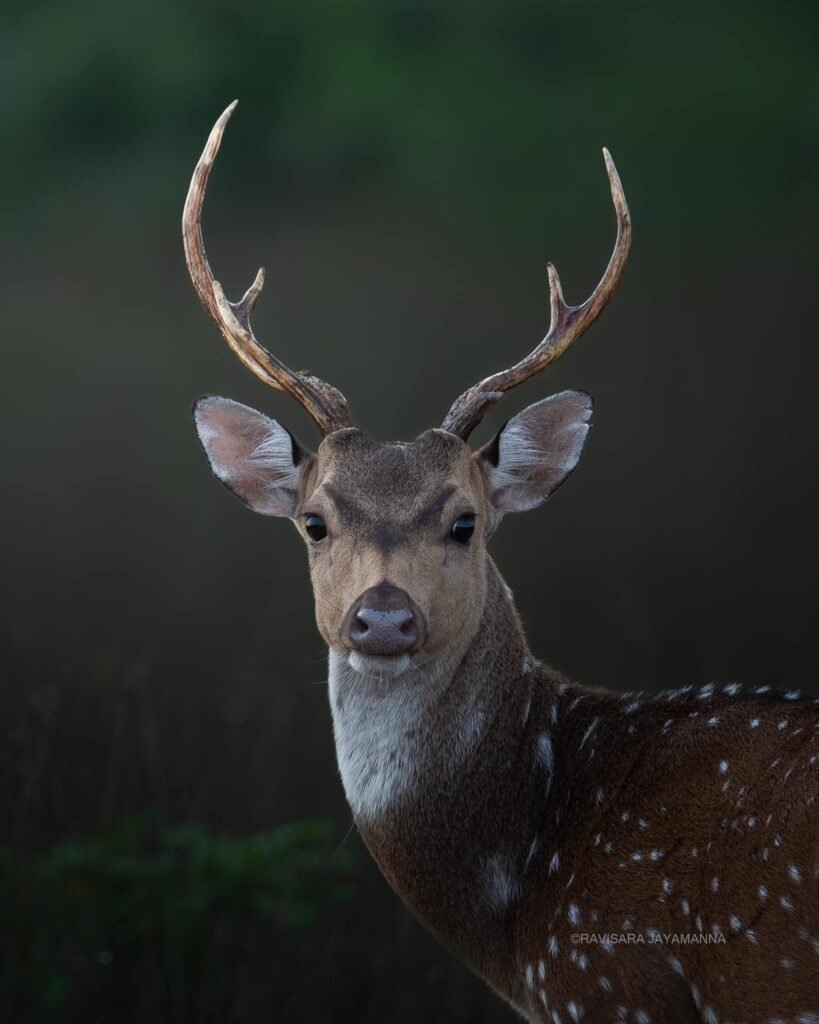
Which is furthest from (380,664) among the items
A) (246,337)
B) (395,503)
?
(246,337)

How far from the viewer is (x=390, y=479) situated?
322 cm

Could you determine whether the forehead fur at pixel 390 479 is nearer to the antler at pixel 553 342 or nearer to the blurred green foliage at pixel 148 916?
the antler at pixel 553 342

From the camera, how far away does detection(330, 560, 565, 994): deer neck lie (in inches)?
124

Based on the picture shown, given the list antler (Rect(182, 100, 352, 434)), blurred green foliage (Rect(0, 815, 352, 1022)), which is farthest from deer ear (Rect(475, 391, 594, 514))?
blurred green foliage (Rect(0, 815, 352, 1022))

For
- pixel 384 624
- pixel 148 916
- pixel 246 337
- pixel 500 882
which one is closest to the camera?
pixel 384 624

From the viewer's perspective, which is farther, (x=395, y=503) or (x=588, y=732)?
(x=588, y=732)

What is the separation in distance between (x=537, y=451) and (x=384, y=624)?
2.29 ft

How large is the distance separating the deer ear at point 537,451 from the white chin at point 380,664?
58 centimetres

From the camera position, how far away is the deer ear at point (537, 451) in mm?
3418

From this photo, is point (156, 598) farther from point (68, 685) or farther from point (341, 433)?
point (341, 433)

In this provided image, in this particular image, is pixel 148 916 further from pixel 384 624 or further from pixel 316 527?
pixel 384 624

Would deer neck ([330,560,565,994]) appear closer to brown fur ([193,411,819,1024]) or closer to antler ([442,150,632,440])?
brown fur ([193,411,819,1024])

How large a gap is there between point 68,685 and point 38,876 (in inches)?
34.0

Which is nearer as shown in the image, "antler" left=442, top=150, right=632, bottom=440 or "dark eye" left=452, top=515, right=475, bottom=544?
"dark eye" left=452, top=515, right=475, bottom=544
